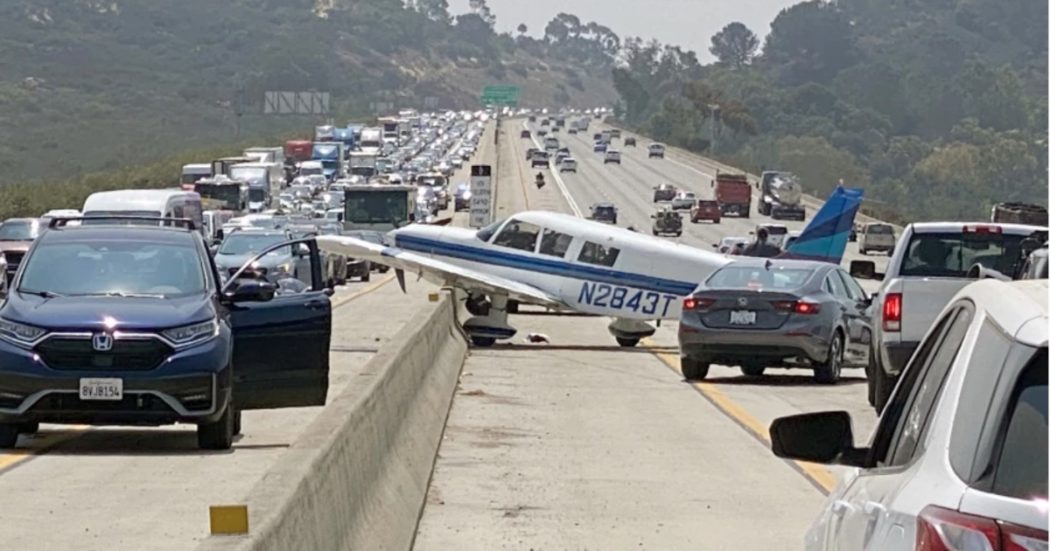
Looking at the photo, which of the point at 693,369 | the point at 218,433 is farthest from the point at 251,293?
the point at 693,369

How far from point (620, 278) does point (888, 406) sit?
26427mm

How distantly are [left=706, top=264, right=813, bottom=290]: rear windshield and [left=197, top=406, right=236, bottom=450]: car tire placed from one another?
971cm

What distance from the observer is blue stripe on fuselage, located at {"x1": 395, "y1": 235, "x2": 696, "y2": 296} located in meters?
32.1

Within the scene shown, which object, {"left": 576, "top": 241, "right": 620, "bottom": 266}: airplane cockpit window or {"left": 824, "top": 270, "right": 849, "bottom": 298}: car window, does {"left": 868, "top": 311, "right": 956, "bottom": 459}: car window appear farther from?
{"left": 576, "top": 241, "right": 620, "bottom": 266}: airplane cockpit window

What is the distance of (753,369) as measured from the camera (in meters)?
25.1

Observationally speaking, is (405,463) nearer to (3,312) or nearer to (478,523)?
(478,523)

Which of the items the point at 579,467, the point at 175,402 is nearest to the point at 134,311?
the point at 175,402

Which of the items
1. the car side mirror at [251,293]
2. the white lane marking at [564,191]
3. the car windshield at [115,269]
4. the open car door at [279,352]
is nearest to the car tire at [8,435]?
the car windshield at [115,269]

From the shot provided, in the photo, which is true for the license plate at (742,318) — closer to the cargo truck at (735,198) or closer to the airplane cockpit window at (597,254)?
the airplane cockpit window at (597,254)

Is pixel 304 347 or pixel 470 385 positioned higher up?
pixel 304 347

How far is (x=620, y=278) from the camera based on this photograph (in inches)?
1280

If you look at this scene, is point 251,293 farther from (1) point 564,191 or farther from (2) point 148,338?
(1) point 564,191

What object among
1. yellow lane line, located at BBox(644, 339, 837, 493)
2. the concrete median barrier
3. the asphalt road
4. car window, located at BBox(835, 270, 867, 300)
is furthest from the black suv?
car window, located at BBox(835, 270, 867, 300)

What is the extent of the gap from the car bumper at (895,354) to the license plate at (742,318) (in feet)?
16.0
